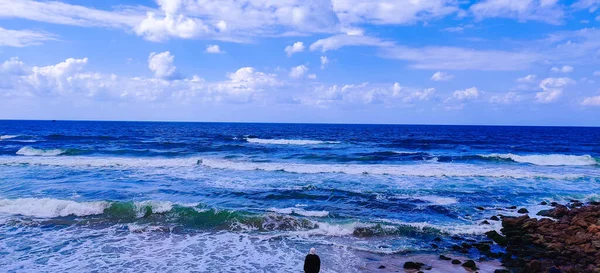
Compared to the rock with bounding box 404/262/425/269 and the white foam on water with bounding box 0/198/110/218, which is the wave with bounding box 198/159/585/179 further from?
the rock with bounding box 404/262/425/269

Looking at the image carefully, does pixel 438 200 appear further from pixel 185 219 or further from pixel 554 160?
pixel 554 160

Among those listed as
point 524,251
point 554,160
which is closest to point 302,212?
point 524,251

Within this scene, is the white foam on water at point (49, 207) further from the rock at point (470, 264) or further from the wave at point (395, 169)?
the rock at point (470, 264)

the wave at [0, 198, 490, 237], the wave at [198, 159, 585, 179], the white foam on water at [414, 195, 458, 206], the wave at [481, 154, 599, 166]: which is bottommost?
the wave at [0, 198, 490, 237]

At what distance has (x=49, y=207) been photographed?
14438mm

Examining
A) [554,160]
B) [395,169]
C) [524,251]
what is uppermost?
[554,160]

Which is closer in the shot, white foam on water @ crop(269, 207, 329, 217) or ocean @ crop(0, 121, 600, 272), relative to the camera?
ocean @ crop(0, 121, 600, 272)

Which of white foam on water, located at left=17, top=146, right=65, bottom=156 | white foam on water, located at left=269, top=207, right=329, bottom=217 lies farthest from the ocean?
white foam on water, located at left=17, top=146, right=65, bottom=156

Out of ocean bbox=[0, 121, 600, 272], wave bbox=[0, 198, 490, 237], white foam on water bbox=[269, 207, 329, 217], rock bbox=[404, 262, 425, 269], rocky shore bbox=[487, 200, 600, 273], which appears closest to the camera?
rock bbox=[404, 262, 425, 269]

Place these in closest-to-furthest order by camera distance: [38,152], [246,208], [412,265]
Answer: [412,265], [246,208], [38,152]

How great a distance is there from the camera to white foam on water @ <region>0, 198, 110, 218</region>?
14.1 m

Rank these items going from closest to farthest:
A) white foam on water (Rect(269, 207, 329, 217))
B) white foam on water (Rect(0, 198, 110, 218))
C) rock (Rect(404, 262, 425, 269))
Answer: rock (Rect(404, 262, 425, 269)), white foam on water (Rect(0, 198, 110, 218)), white foam on water (Rect(269, 207, 329, 217))

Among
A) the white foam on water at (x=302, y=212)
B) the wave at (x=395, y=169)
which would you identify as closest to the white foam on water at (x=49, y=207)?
the white foam on water at (x=302, y=212)

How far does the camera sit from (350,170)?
25.5m
